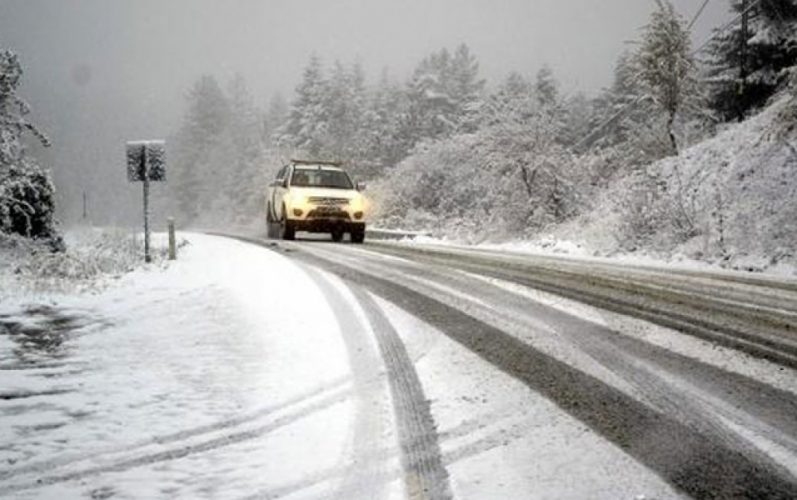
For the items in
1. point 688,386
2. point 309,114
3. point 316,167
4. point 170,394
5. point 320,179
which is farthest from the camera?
point 309,114

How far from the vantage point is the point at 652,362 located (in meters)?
5.24

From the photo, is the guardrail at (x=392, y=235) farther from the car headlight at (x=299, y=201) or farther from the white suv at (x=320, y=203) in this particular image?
the car headlight at (x=299, y=201)

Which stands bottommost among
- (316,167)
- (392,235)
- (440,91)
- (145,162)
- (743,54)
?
(392,235)

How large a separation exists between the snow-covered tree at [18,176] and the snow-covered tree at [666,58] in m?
26.4

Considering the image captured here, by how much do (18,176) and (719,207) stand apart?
54.6 ft

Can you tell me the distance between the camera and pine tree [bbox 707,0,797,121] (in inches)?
1154

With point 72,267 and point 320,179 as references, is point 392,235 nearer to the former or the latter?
point 320,179

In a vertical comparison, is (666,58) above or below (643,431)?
above

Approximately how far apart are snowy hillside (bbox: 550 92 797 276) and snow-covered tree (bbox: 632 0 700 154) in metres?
14.7

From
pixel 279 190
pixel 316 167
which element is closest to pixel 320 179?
pixel 316 167

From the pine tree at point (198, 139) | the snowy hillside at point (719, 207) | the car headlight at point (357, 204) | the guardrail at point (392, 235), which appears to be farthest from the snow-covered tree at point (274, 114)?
the snowy hillside at point (719, 207)

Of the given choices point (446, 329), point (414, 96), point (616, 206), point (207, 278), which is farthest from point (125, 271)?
point (414, 96)

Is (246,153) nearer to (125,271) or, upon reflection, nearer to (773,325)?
(125,271)

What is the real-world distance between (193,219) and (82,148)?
118316mm
